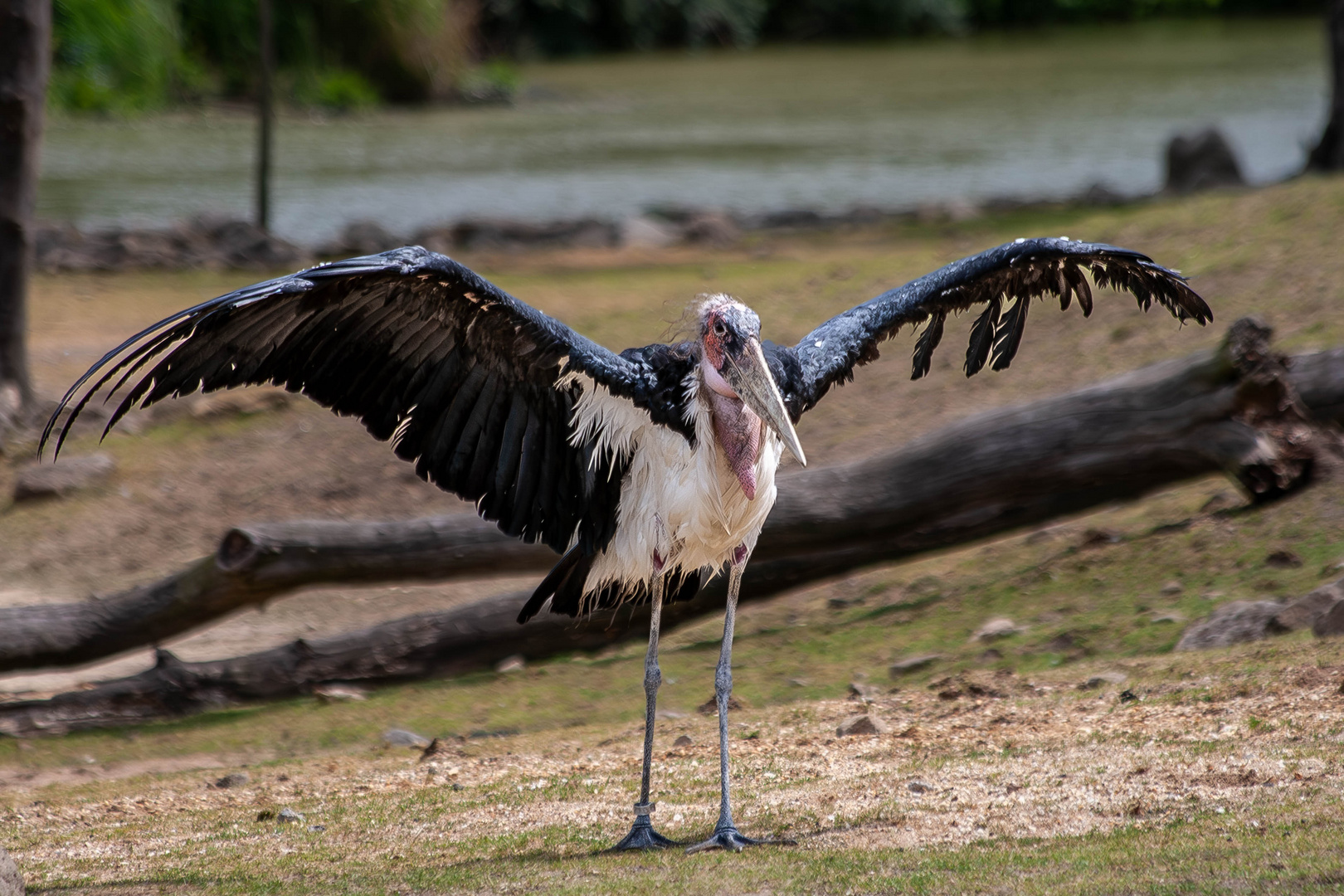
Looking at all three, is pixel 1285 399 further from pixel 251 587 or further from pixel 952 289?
pixel 251 587

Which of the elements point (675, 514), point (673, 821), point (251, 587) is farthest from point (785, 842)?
point (251, 587)

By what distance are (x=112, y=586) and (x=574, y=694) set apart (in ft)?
11.7

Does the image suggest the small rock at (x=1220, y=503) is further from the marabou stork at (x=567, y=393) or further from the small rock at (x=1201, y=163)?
the small rock at (x=1201, y=163)

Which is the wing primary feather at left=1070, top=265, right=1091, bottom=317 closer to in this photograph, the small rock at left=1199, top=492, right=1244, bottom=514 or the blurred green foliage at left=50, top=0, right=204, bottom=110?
the small rock at left=1199, top=492, right=1244, bottom=514

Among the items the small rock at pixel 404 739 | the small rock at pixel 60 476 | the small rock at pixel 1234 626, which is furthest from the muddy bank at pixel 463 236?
the small rock at pixel 1234 626

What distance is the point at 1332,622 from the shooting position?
6.00 m

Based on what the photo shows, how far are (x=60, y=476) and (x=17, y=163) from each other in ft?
7.89

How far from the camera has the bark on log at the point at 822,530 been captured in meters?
7.55

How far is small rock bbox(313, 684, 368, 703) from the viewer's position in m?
7.59

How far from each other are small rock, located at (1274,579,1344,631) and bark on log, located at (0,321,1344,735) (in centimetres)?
135

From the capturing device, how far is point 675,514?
A: 4.92m

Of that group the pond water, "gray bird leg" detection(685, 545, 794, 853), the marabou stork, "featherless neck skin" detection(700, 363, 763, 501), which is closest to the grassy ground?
"gray bird leg" detection(685, 545, 794, 853)

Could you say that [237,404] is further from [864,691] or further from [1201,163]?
[1201,163]

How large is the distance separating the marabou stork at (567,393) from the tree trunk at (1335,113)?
11147 mm
